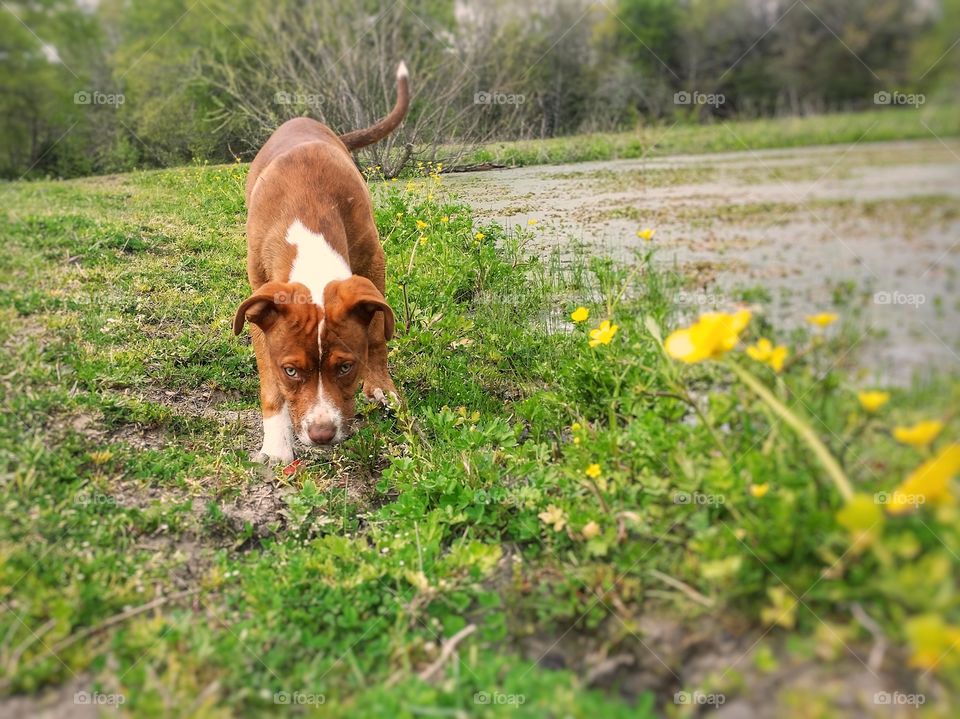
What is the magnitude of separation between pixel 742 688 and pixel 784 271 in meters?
2.17

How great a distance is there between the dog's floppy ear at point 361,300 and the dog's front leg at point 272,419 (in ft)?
2.24

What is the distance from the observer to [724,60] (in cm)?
430

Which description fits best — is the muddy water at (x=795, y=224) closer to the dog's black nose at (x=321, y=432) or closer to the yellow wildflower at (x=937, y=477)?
the yellow wildflower at (x=937, y=477)

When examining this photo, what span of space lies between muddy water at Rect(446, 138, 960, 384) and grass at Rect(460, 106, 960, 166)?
57mm

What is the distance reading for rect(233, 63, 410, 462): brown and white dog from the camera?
3684 millimetres

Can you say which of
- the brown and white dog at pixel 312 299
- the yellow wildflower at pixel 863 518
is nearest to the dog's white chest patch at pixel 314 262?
the brown and white dog at pixel 312 299

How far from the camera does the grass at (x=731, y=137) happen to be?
8.34 feet

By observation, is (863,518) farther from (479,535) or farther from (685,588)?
(479,535)

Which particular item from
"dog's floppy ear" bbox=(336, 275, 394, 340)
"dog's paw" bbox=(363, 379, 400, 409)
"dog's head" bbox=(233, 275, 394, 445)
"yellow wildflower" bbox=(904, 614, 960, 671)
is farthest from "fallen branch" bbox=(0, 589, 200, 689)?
"yellow wildflower" bbox=(904, 614, 960, 671)

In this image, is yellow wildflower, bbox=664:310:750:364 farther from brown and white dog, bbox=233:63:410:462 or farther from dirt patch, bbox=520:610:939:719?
brown and white dog, bbox=233:63:410:462

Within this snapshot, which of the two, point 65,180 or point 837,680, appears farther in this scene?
point 65,180

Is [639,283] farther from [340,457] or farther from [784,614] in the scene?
[784,614]

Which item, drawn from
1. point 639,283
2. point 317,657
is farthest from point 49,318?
point 639,283

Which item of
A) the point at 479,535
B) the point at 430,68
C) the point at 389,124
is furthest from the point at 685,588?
the point at 430,68
